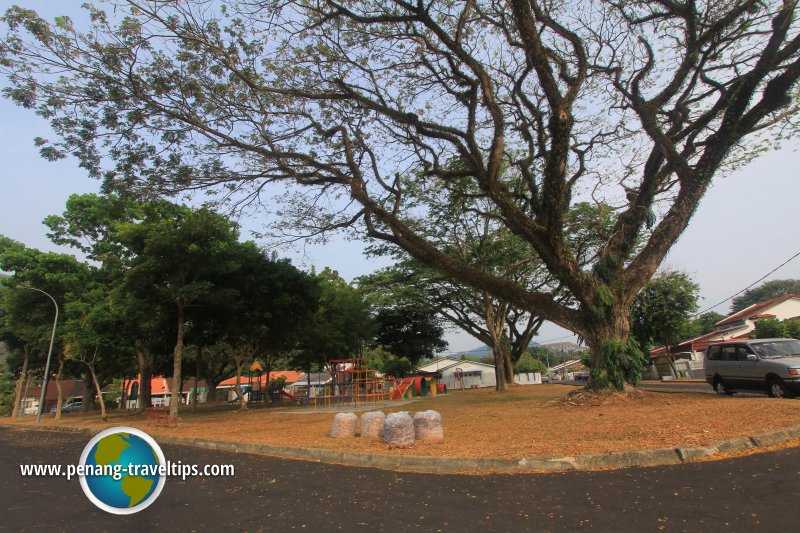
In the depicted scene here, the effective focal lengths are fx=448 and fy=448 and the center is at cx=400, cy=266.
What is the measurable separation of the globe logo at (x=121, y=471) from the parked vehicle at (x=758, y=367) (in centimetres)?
1391

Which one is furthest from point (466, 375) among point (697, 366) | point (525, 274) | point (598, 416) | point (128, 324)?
point (598, 416)

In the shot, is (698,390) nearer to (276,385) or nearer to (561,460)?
(561,460)

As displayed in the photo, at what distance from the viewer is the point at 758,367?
12.2 metres

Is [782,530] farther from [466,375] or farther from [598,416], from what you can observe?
[466,375]

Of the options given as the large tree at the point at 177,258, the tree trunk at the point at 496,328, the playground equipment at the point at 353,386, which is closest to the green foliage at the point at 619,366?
the large tree at the point at 177,258

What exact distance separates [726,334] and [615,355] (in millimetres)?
33380

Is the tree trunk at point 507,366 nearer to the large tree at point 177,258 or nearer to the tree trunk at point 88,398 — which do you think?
the large tree at point 177,258

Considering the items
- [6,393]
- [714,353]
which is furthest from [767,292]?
[6,393]

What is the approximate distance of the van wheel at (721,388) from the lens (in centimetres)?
1367

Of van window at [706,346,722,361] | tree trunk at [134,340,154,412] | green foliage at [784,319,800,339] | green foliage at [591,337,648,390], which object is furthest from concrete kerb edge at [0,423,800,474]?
green foliage at [784,319,800,339]

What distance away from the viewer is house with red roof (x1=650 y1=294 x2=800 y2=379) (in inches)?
1388

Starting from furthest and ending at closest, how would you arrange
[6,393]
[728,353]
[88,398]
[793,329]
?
[6,393] → [88,398] → [793,329] → [728,353]

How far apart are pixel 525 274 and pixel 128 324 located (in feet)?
65.1

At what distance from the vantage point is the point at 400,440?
7535mm
